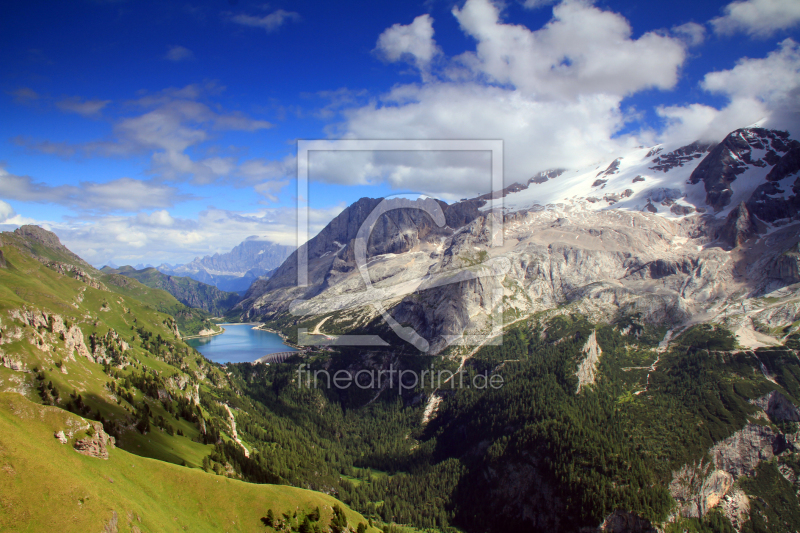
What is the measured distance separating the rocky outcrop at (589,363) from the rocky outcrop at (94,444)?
136m

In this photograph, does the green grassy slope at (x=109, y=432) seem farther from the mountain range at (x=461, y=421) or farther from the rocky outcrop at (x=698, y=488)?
the rocky outcrop at (x=698, y=488)

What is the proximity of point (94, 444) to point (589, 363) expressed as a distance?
15438cm

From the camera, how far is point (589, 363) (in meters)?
157

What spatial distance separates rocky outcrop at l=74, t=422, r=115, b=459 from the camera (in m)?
48.5

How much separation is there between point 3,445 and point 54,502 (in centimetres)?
741

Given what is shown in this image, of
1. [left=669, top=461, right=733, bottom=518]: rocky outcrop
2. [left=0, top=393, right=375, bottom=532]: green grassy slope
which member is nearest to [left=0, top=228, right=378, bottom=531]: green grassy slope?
[left=0, top=393, right=375, bottom=532]: green grassy slope

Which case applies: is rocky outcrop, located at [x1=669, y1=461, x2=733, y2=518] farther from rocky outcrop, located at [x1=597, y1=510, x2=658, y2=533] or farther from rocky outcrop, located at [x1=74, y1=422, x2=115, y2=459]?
rocky outcrop, located at [x1=74, y1=422, x2=115, y2=459]

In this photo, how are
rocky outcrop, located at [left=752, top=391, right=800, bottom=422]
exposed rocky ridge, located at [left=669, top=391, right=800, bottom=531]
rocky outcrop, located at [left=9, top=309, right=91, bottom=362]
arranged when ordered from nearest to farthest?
rocky outcrop, located at [left=9, top=309, right=91, bottom=362] → exposed rocky ridge, located at [left=669, top=391, right=800, bottom=531] → rocky outcrop, located at [left=752, top=391, right=800, bottom=422]

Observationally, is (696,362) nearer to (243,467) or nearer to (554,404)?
(554,404)

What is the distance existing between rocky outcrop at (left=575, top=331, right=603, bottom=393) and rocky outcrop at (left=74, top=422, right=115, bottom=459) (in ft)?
447

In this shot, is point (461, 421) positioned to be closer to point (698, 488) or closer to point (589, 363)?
point (589, 363)

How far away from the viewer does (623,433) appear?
385 feet

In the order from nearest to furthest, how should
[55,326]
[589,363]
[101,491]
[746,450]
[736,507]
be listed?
[101,491] < [55,326] < [736,507] < [746,450] < [589,363]

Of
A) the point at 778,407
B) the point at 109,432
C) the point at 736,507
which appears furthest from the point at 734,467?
the point at 109,432
